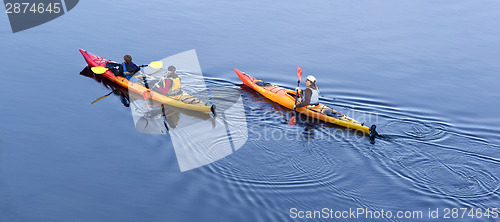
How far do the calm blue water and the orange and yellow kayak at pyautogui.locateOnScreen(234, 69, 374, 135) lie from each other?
332mm

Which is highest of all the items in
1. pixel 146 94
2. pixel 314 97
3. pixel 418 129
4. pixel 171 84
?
pixel 314 97

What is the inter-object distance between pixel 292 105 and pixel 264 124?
5.38 feet

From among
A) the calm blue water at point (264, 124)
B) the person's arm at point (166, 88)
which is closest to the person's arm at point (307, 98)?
the calm blue water at point (264, 124)

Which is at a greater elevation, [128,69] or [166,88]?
[128,69]

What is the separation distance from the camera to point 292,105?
15.3 m

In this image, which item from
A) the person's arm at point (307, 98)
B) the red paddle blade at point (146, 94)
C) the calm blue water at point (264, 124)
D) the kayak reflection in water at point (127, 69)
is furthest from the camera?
the kayak reflection in water at point (127, 69)

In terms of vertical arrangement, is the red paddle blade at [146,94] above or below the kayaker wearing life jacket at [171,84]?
below

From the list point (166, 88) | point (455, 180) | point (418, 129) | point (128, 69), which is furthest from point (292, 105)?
point (128, 69)

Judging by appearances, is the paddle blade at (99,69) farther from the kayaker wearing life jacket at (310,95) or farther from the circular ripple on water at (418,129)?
the circular ripple on water at (418,129)

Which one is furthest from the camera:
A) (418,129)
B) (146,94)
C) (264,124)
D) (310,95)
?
(146,94)

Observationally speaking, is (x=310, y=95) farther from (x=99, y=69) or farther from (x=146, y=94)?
(x=99, y=69)

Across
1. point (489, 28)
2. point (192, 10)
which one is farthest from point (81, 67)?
point (489, 28)

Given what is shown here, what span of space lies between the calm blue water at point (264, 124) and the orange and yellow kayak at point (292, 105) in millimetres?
332

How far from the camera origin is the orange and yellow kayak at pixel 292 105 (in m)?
13.8
